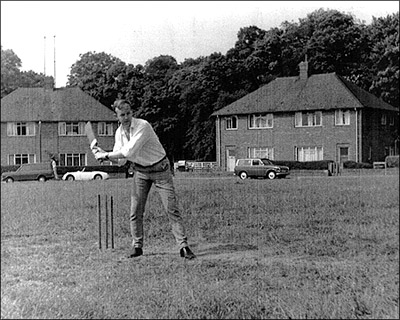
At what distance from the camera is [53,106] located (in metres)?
3.51

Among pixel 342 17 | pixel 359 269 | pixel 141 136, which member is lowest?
pixel 359 269

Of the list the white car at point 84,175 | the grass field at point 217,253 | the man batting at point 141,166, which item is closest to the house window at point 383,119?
the grass field at point 217,253

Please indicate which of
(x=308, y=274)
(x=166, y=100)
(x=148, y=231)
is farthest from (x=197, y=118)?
(x=308, y=274)

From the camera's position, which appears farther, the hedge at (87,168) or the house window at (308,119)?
the hedge at (87,168)

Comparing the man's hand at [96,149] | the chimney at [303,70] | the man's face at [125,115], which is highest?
the chimney at [303,70]

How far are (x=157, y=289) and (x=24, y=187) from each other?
39.7 inches

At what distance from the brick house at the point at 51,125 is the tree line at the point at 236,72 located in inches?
3.0

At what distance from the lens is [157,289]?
3.30 meters

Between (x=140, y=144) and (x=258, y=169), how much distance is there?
701 millimetres

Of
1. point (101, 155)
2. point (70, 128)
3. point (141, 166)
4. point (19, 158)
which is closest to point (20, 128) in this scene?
point (19, 158)

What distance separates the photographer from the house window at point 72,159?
3477 mm

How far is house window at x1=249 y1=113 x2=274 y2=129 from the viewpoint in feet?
10.5

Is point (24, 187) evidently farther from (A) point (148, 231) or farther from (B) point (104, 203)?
(A) point (148, 231)

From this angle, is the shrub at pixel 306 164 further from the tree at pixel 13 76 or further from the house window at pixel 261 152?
the tree at pixel 13 76
